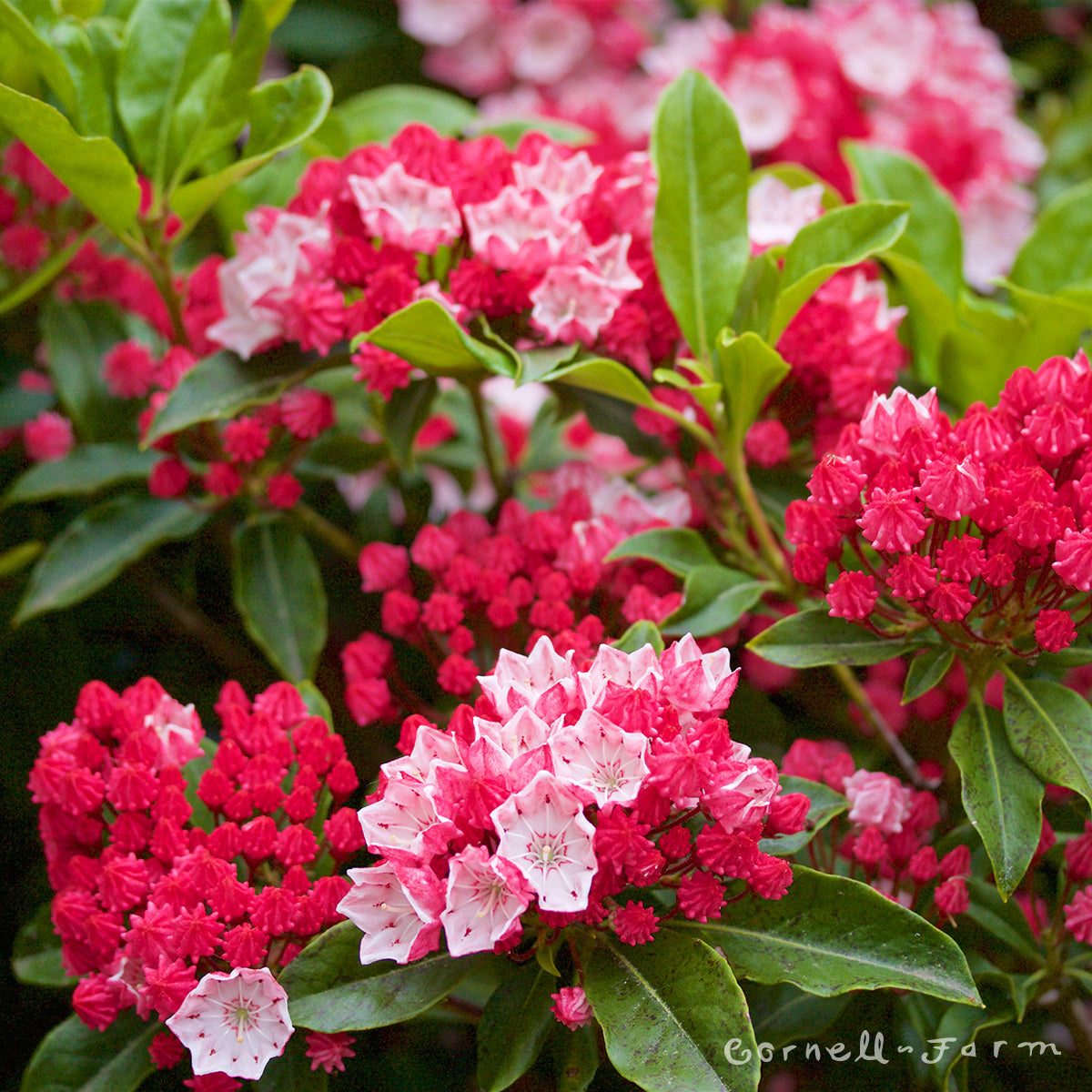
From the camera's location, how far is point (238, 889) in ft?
3.17

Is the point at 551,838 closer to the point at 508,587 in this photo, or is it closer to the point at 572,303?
the point at 508,587

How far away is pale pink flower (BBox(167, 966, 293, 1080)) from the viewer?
3.00ft

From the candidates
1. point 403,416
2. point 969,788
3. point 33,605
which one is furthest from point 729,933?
point 33,605

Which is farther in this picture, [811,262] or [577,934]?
[811,262]

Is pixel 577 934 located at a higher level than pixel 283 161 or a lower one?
lower

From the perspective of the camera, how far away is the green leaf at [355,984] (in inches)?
36.4

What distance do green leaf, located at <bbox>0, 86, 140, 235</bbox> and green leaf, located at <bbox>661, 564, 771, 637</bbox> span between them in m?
0.73

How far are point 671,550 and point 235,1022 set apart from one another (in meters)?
0.62

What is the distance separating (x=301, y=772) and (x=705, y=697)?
1.33 ft

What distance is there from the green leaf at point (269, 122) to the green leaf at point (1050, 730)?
937 millimetres

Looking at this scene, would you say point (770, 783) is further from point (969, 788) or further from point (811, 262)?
point (811, 262)

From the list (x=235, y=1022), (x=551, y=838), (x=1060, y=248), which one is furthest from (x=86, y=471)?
Result: (x=1060, y=248)

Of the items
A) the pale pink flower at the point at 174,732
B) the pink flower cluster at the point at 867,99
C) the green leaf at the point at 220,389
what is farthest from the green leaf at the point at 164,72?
the pink flower cluster at the point at 867,99

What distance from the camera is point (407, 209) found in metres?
1.23
